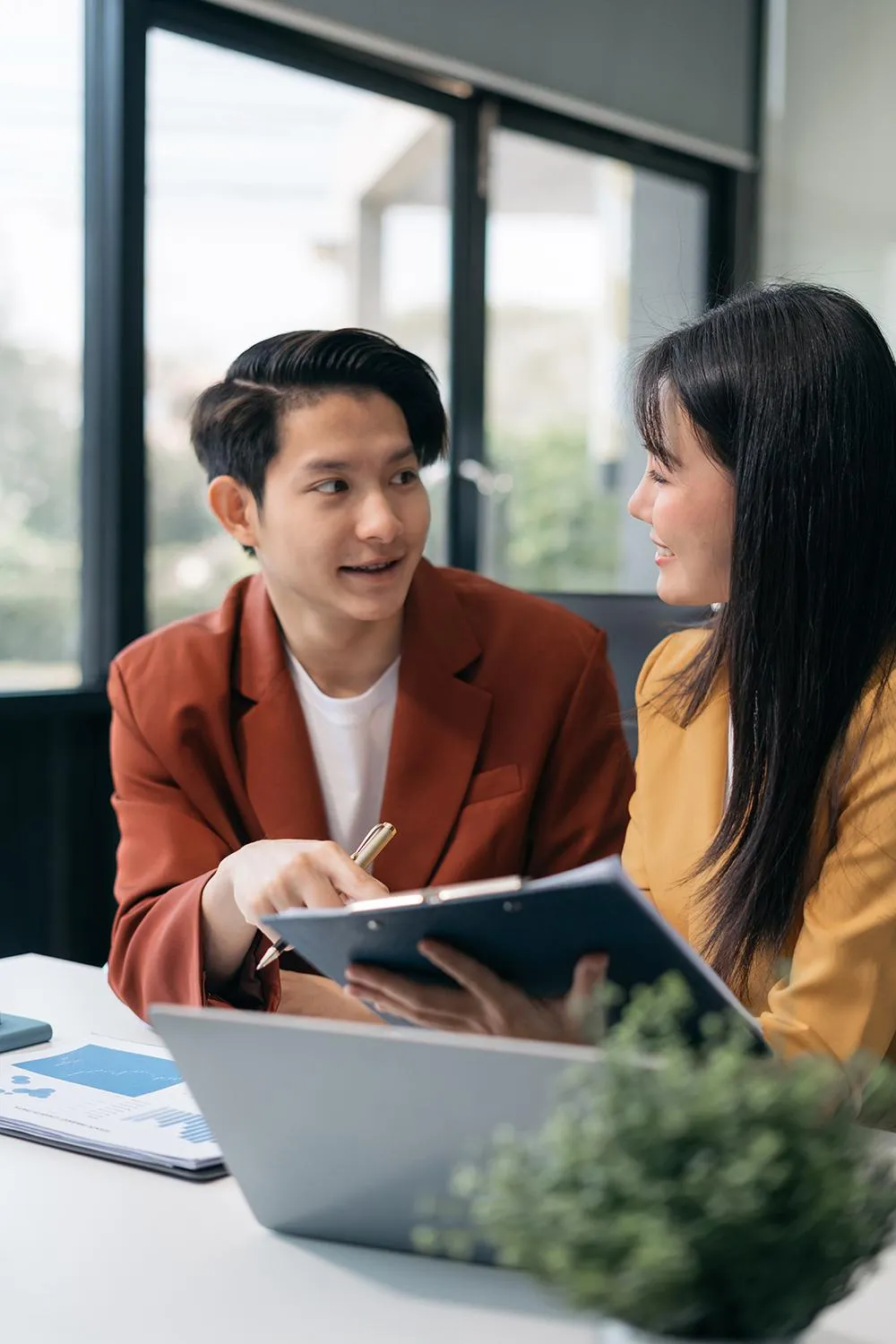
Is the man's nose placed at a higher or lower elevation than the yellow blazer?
higher

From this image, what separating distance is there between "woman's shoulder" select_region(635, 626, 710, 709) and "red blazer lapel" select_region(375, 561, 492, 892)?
0.20 meters

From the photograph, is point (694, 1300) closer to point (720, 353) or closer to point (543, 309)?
point (720, 353)

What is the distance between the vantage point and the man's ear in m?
1.85

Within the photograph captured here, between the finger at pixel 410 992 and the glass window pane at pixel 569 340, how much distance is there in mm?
2948

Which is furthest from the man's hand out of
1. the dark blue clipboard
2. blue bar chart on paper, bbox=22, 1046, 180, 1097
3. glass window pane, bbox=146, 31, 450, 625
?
glass window pane, bbox=146, 31, 450, 625

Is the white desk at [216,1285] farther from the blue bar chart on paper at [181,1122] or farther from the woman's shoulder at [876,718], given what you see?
the woman's shoulder at [876,718]

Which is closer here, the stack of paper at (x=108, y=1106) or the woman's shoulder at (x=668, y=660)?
the stack of paper at (x=108, y=1106)

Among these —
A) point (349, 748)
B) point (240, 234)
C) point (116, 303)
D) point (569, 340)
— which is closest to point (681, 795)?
point (349, 748)

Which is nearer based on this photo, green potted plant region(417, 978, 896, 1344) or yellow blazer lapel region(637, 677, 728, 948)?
green potted plant region(417, 978, 896, 1344)

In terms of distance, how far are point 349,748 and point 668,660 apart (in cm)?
40

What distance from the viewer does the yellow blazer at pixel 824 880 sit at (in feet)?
4.12

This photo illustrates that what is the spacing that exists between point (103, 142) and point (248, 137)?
390 millimetres

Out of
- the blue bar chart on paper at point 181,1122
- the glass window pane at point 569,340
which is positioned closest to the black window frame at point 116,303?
the glass window pane at point 569,340

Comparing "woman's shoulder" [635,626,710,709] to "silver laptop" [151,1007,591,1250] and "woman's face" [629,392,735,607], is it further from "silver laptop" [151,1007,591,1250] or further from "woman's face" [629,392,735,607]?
"silver laptop" [151,1007,591,1250]
